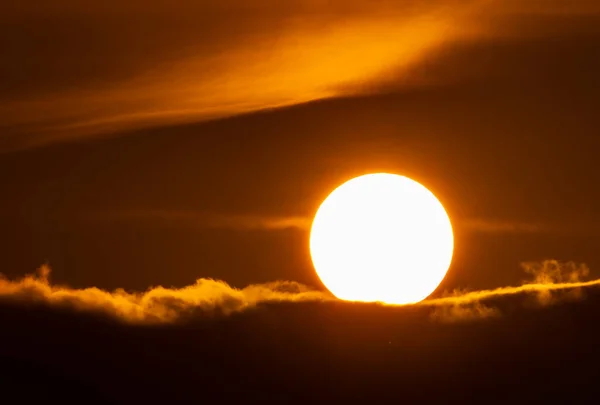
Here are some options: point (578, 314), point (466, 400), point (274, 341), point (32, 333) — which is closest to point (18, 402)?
point (32, 333)

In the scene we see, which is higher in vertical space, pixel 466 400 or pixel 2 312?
pixel 2 312

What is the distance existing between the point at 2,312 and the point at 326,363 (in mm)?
18177

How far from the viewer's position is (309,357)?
98.2m

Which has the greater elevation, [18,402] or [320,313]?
[320,313]

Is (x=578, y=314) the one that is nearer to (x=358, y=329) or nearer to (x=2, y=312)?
(x=358, y=329)

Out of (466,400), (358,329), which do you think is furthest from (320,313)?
(466,400)

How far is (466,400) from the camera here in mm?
94688

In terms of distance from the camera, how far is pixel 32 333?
95.5m

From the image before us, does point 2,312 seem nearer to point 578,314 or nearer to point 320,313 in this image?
point 320,313

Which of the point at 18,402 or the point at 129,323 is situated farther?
the point at 129,323

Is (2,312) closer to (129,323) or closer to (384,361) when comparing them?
(129,323)

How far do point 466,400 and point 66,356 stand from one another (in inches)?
871

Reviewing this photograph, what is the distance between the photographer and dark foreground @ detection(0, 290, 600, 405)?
307 feet

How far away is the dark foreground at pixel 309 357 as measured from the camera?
93.4 meters
